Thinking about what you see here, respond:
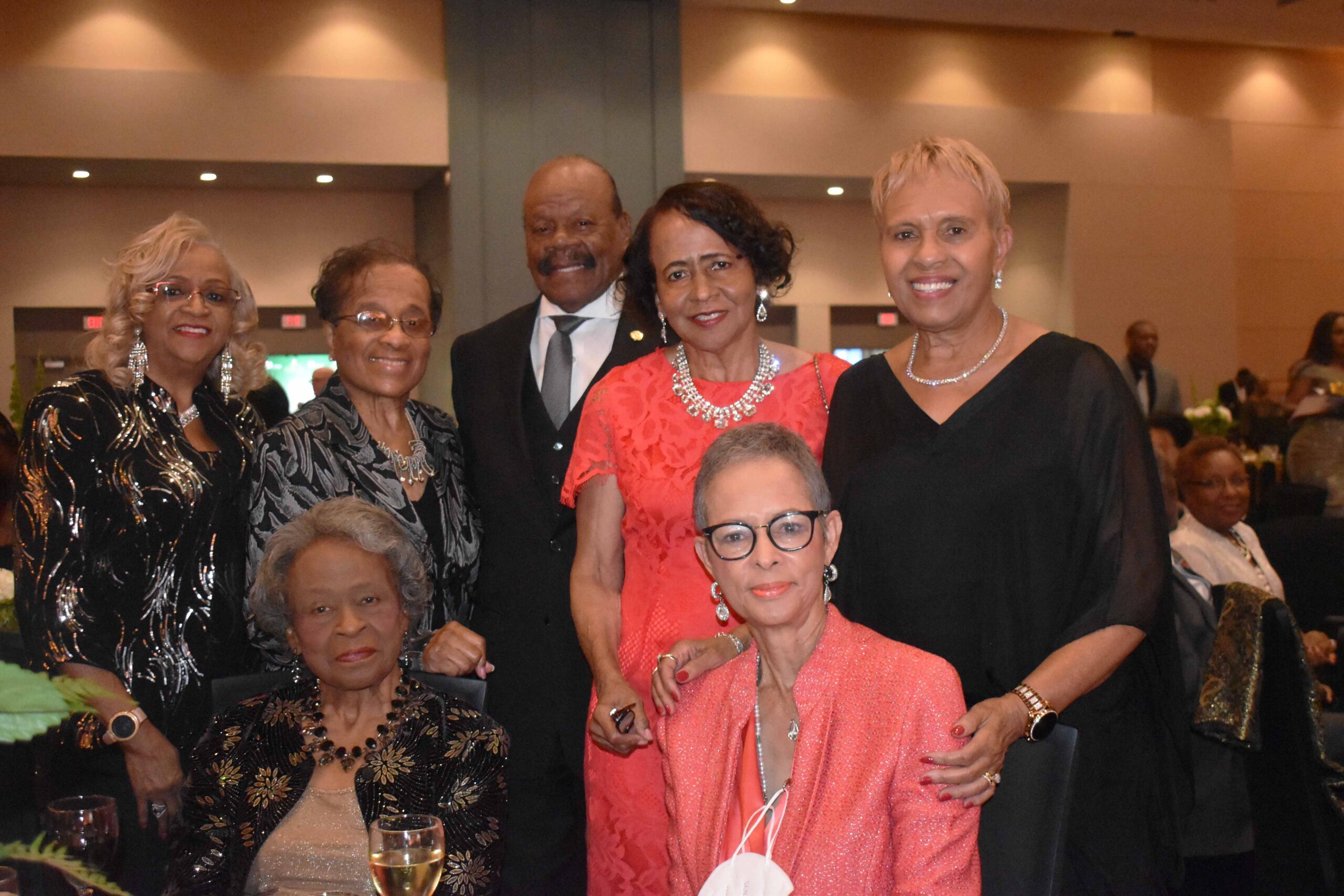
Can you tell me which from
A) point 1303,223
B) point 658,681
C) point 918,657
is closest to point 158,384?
point 658,681

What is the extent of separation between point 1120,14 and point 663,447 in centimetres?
858

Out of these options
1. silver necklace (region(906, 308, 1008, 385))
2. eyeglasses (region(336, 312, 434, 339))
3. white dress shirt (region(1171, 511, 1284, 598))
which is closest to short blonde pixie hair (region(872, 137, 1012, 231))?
silver necklace (region(906, 308, 1008, 385))

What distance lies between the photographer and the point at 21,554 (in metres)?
2.70

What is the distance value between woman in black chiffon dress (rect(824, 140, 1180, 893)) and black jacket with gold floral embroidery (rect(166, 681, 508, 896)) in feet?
2.48

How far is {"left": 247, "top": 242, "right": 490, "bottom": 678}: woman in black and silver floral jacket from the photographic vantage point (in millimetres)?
2811

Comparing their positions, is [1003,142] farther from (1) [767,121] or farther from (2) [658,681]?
(2) [658,681]

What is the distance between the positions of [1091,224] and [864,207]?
1884 millimetres

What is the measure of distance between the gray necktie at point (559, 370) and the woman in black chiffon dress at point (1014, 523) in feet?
3.65

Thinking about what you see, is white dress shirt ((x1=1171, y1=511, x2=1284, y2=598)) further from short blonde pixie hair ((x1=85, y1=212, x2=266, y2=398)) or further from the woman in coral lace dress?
short blonde pixie hair ((x1=85, y1=212, x2=266, y2=398))

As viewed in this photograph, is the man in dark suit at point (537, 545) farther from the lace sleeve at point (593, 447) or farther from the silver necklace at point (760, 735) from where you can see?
the silver necklace at point (760, 735)

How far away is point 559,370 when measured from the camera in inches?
130

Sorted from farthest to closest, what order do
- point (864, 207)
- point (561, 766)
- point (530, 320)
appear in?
point (864, 207) < point (530, 320) < point (561, 766)

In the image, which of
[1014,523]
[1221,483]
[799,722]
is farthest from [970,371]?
[1221,483]

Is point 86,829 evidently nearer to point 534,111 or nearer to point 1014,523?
point 1014,523
